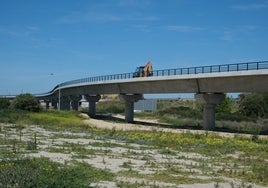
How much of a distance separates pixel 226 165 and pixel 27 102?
163 feet

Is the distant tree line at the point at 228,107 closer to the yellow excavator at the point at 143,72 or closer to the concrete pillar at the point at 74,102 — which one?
the yellow excavator at the point at 143,72

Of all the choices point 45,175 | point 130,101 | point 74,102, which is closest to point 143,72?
point 130,101

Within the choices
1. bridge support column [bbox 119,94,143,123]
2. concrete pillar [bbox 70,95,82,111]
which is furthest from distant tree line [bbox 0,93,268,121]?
concrete pillar [bbox 70,95,82,111]

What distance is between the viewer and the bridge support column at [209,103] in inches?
1953

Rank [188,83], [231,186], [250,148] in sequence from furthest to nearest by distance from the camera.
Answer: [188,83]
[250,148]
[231,186]

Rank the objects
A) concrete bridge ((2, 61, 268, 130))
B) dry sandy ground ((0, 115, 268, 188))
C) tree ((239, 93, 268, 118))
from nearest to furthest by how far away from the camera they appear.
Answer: dry sandy ground ((0, 115, 268, 188)) → concrete bridge ((2, 61, 268, 130)) → tree ((239, 93, 268, 118))

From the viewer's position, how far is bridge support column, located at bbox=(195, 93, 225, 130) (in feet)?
163

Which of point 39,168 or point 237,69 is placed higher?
point 237,69

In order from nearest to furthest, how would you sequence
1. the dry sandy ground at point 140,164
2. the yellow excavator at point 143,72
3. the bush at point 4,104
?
the dry sandy ground at point 140,164
the yellow excavator at point 143,72
the bush at point 4,104

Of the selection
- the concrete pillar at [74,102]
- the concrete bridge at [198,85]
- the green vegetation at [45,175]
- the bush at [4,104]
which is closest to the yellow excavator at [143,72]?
the concrete bridge at [198,85]

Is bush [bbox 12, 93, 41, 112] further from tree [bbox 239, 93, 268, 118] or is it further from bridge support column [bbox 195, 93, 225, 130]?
tree [bbox 239, 93, 268, 118]

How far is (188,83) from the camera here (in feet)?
171

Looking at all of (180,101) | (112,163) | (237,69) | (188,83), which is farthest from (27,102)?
(180,101)

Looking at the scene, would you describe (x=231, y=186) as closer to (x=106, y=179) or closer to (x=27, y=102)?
(x=106, y=179)
